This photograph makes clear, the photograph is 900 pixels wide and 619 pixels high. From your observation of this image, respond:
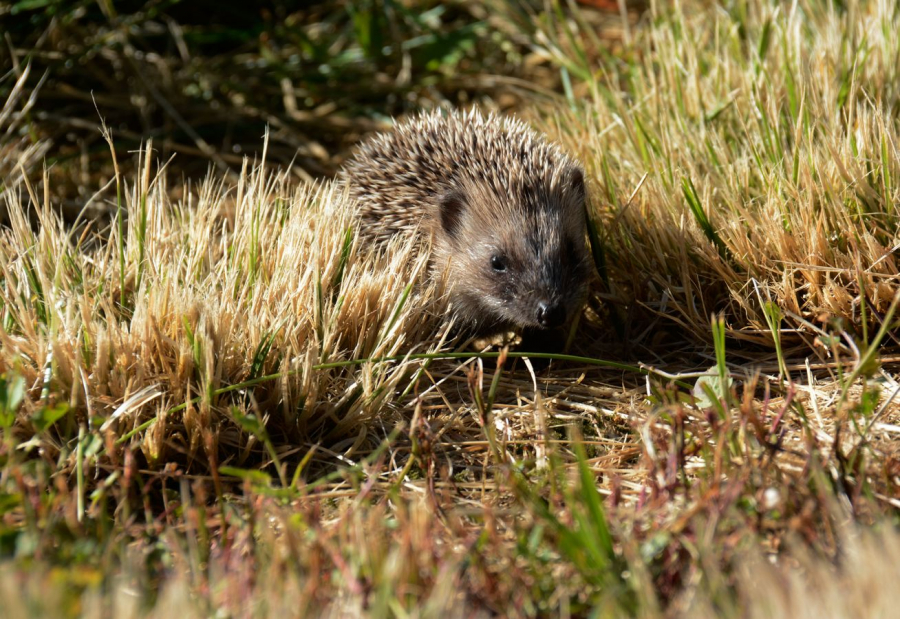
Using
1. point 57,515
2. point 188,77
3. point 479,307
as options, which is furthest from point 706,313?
point 188,77

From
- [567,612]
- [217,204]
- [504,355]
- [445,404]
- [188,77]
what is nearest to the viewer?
[567,612]

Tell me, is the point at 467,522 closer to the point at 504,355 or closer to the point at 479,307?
the point at 504,355

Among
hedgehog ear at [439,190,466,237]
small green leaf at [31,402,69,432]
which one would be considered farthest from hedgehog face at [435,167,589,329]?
small green leaf at [31,402,69,432]

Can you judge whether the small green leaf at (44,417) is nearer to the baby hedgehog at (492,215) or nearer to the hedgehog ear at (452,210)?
the baby hedgehog at (492,215)

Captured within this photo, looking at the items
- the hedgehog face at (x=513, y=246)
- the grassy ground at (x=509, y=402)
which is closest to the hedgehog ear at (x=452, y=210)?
the hedgehog face at (x=513, y=246)

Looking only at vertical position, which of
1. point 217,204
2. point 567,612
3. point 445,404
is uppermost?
point 217,204

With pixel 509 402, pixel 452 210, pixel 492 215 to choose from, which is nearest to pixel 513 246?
pixel 492 215

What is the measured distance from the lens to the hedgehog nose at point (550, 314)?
345cm

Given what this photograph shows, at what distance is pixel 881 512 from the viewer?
2.24 meters

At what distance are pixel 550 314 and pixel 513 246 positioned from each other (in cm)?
45

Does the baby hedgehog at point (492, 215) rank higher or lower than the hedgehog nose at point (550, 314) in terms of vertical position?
higher

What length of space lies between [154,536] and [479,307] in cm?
180

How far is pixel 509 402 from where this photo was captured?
10.8 ft

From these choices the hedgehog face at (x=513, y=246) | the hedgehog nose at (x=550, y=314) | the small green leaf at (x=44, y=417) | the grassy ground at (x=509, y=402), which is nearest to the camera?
the grassy ground at (x=509, y=402)
